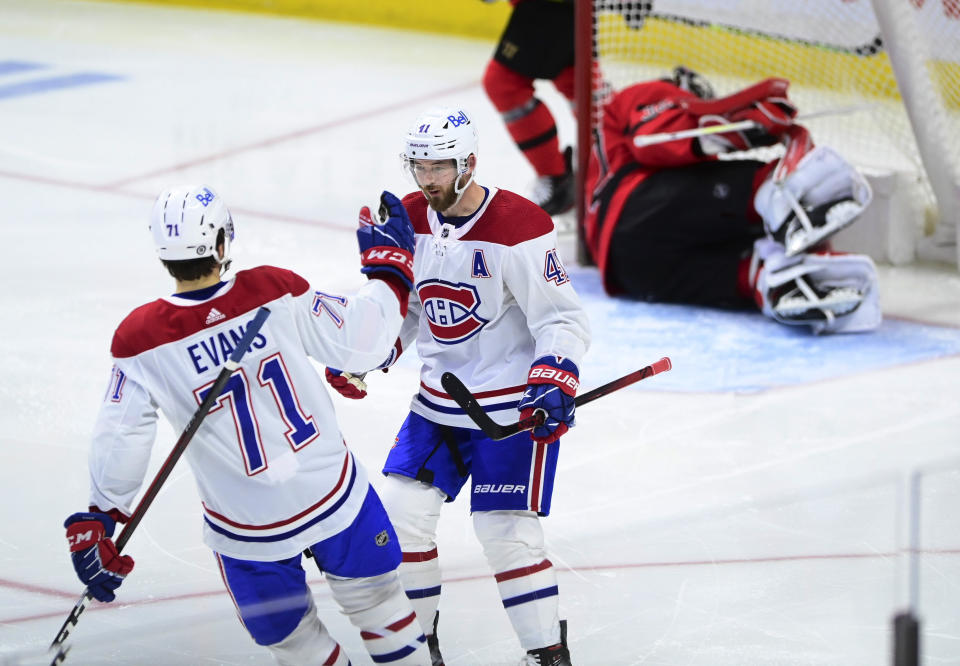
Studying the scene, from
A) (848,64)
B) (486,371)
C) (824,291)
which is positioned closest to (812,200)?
(824,291)

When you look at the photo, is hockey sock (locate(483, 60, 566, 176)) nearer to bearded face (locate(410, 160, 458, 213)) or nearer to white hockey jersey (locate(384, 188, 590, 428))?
white hockey jersey (locate(384, 188, 590, 428))

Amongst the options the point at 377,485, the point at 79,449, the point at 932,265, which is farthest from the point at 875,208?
the point at 79,449

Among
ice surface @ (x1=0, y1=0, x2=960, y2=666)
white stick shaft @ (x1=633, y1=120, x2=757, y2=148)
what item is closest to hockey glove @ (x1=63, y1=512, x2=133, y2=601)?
ice surface @ (x1=0, y1=0, x2=960, y2=666)

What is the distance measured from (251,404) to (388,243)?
38 centimetres

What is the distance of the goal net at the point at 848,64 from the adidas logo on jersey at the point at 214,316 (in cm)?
320

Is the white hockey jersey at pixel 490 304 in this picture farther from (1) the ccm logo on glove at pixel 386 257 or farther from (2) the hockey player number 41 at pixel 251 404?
(2) the hockey player number 41 at pixel 251 404

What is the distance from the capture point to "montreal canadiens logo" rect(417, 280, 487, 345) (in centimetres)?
263

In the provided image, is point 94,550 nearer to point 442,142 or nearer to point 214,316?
point 214,316

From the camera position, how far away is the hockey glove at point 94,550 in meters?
2.21

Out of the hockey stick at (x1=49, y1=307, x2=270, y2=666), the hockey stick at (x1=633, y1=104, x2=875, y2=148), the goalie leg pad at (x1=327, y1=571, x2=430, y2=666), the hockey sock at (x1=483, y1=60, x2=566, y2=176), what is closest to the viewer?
the hockey stick at (x1=49, y1=307, x2=270, y2=666)

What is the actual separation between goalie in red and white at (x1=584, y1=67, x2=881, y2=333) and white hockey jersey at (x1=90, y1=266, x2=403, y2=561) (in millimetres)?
2465

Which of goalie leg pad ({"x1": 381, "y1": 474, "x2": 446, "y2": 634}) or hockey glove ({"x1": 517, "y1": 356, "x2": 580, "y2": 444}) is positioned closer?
hockey glove ({"x1": 517, "y1": 356, "x2": 580, "y2": 444})

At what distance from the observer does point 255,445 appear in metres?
2.24

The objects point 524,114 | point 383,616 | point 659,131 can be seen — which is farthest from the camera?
point 524,114
